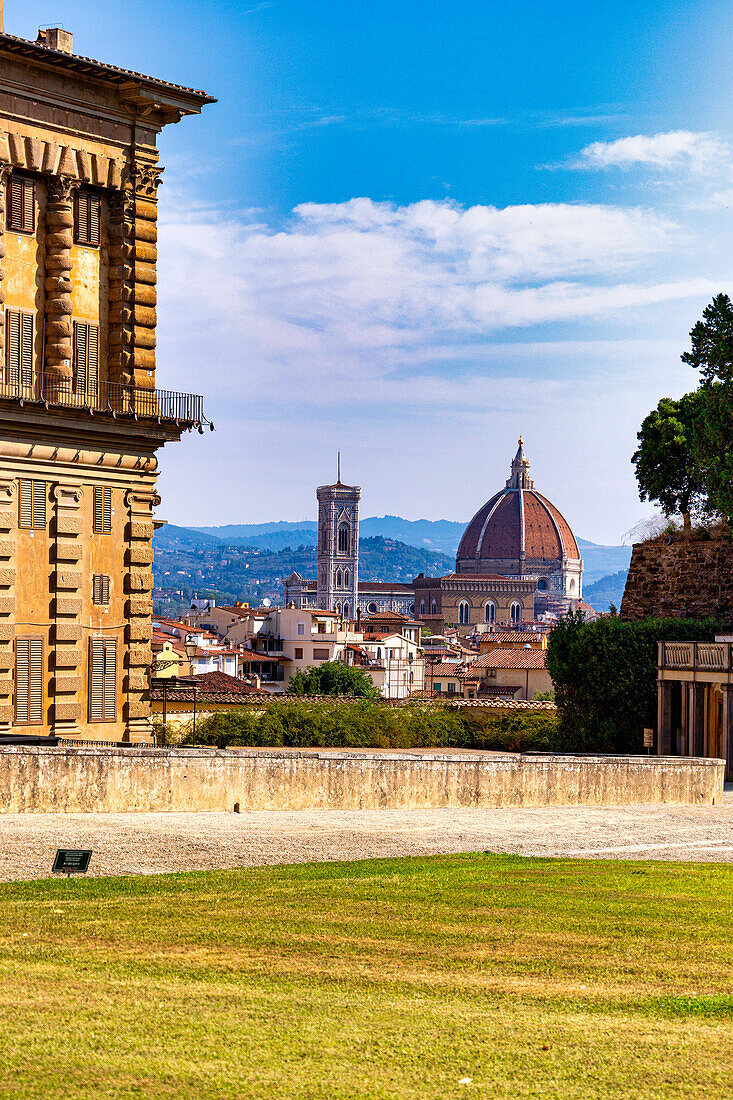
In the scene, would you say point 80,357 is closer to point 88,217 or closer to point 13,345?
point 13,345

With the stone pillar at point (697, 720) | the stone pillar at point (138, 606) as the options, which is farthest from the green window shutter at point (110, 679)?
the stone pillar at point (697, 720)

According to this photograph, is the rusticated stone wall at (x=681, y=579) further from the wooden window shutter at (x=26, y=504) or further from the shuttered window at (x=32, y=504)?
the wooden window shutter at (x=26, y=504)

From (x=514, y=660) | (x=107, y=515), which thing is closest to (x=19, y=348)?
(x=107, y=515)

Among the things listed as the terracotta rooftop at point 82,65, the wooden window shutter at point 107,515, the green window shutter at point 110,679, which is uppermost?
the terracotta rooftop at point 82,65

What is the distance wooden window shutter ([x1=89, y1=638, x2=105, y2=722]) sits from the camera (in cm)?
2692

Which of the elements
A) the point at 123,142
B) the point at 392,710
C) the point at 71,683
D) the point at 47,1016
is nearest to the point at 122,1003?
the point at 47,1016

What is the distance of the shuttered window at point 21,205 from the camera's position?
26.0 meters

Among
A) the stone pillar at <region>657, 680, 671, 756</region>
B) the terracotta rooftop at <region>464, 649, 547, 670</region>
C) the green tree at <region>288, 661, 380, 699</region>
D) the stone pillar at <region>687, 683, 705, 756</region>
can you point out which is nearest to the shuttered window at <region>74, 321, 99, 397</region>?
the stone pillar at <region>687, 683, 705, 756</region>

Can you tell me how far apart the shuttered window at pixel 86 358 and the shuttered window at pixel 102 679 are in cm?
503

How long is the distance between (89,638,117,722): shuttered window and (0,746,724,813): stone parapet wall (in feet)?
17.7

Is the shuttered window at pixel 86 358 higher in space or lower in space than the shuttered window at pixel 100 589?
higher

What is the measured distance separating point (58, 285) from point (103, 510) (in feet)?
14.7

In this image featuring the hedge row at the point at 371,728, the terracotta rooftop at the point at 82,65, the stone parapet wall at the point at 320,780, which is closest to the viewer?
the stone parapet wall at the point at 320,780

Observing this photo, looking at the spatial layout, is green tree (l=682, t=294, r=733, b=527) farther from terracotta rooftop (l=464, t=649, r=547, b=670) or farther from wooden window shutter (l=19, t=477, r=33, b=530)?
terracotta rooftop (l=464, t=649, r=547, b=670)
